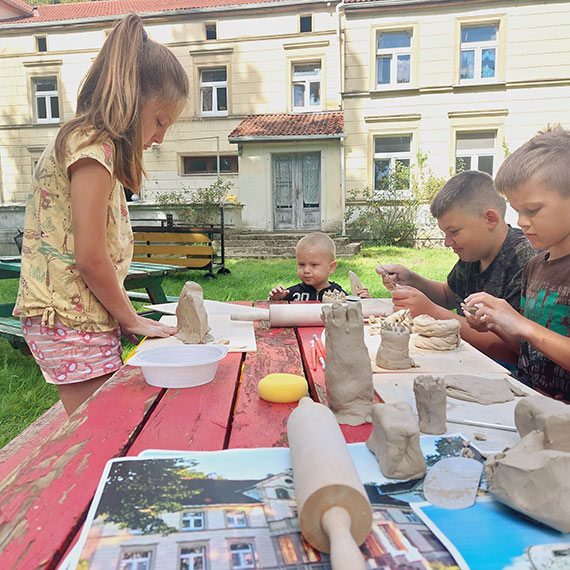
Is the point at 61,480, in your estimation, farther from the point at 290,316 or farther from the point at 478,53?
the point at 478,53

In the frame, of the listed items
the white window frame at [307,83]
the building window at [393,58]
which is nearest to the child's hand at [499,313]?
the building window at [393,58]

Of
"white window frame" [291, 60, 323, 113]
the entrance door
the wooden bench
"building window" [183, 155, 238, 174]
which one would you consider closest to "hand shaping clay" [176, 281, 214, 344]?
the wooden bench

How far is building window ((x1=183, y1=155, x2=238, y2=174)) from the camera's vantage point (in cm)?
1403

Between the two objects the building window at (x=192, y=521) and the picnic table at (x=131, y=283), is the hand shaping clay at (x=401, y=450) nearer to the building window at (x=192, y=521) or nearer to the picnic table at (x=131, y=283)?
the building window at (x=192, y=521)

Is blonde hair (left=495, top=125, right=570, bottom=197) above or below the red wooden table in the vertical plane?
above

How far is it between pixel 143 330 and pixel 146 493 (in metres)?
1.09

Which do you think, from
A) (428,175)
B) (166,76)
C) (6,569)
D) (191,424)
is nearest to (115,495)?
(6,569)

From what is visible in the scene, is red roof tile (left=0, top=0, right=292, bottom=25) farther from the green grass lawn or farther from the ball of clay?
the ball of clay

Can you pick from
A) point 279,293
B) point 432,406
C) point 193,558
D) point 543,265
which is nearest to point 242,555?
point 193,558

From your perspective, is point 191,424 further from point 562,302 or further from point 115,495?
point 562,302

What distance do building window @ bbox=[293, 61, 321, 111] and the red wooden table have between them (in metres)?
13.2

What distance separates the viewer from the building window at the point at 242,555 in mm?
649

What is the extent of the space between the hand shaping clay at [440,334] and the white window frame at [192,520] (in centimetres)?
126

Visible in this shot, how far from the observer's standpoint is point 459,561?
0.66m
